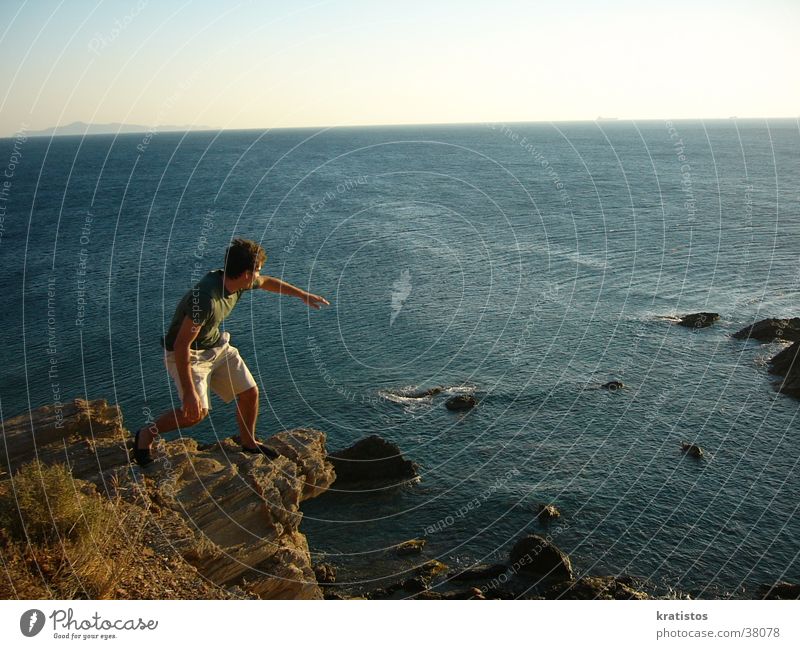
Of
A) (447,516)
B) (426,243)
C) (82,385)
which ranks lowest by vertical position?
(447,516)

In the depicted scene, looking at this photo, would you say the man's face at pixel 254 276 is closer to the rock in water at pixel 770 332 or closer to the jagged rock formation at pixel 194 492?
the jagged rock formation at pixel 194 492

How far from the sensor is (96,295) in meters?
75.6

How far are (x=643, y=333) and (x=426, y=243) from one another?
34.8 meters

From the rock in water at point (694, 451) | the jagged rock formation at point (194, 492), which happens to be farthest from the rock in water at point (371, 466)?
the jagged rock formation at point (194, 492)

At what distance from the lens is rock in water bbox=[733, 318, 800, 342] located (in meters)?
65.6

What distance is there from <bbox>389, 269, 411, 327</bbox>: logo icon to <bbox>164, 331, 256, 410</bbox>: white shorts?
55982 millimetres

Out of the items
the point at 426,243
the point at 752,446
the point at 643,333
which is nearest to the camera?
the point at 752,446

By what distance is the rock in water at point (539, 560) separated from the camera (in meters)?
34.3

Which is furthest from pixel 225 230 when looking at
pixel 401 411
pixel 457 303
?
pixel 401 411

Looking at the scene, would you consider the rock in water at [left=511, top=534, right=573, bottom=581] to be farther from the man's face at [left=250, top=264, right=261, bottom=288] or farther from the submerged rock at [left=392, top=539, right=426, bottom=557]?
the man's face at [left=250, top=264, right=261, bottom=288]

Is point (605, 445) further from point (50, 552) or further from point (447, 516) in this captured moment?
point (50, 552)
